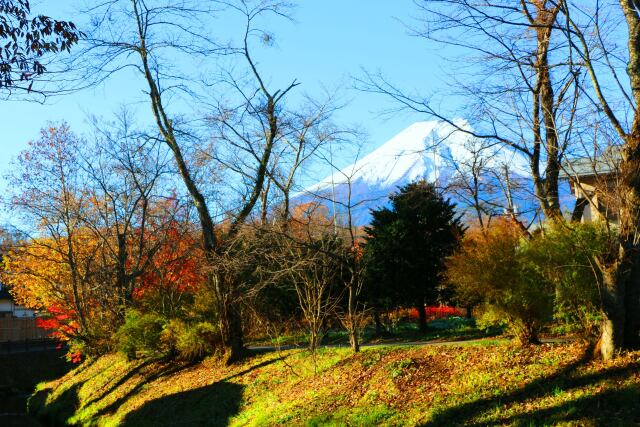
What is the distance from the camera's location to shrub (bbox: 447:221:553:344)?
11.4m

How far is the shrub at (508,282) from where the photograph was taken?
1138cm

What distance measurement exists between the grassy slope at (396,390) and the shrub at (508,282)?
60 cm

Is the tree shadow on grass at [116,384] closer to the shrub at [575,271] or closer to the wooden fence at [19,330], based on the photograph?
the shrub at [575,271]

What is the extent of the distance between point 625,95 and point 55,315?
28.8m

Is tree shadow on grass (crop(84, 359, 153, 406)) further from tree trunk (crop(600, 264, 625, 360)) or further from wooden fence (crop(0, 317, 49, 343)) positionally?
wooden fence (crop(0, 317, 49, 343))

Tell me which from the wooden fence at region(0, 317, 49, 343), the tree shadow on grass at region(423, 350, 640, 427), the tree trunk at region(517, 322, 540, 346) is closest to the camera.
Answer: the tree shadow on grass at region(423, 350, 640, 427)

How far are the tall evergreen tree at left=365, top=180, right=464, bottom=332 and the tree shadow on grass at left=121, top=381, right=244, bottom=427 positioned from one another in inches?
320

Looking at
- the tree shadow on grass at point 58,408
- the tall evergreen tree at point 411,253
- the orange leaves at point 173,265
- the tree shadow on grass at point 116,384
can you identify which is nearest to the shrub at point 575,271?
the tall evergreen tree at point 411,253

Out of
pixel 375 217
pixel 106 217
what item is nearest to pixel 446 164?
pixel 375 217

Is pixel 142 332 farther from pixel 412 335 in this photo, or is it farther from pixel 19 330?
pixel 19 330

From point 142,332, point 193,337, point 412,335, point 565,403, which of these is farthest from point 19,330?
point 565,403

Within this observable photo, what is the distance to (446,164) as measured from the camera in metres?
23.8

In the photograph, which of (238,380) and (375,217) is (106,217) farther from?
(238,380)

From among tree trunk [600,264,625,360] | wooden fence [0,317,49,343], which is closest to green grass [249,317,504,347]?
tree trunk [600,264,625,360]
